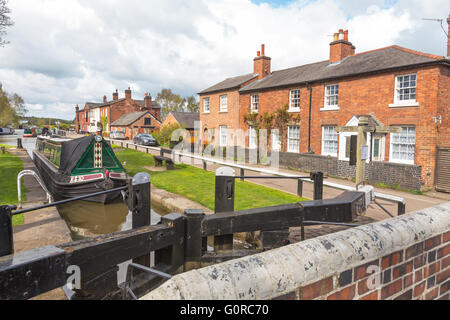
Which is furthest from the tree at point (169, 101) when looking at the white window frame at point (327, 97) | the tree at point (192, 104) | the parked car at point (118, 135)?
the white window frame at point (327, 97)

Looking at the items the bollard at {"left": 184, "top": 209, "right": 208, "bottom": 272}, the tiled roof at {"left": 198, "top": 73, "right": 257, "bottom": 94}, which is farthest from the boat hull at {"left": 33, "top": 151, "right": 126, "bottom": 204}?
the tiled roof at {"left": 198, "top": 73, "right": 257, "bottom": 94}

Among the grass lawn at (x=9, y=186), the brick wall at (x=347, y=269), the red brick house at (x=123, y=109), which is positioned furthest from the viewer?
the red brick house at (x=123, y=109)

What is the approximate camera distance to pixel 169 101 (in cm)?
7525

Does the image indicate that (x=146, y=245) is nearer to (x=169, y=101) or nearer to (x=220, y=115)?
(x=220, y=115)

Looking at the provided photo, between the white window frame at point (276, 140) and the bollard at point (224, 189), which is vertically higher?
the white window frame at point (276, 140)

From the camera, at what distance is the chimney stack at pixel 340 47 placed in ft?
60.9

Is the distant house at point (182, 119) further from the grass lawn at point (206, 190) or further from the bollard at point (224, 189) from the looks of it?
the bollard at point (224, 189)

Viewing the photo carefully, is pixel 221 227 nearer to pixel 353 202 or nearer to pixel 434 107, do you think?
pixel 353 202

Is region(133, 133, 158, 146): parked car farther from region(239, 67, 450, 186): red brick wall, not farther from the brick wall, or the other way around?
the brick wall

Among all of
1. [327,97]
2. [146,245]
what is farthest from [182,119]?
[146,245]

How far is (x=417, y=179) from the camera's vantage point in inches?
483

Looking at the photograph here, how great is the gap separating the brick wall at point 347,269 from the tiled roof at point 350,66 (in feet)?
43.5

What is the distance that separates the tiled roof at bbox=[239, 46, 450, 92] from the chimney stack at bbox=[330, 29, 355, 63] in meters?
0.40
